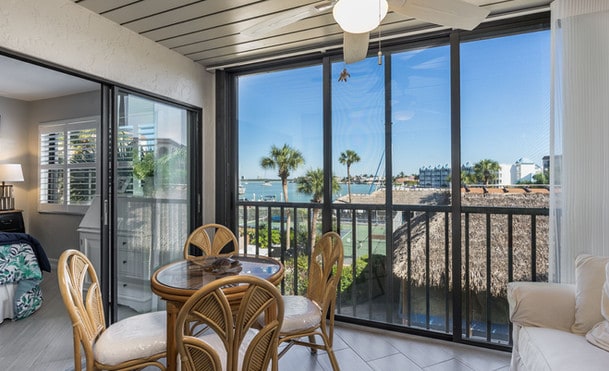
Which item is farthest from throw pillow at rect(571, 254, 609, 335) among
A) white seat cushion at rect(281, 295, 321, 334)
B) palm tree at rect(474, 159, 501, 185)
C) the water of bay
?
the water of bay

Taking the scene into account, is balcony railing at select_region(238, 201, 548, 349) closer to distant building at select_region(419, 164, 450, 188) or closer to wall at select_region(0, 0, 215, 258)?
distant building at select_region(419, 164, 450, 188)

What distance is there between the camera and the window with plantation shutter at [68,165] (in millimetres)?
2232

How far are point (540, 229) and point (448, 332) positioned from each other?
1.06m

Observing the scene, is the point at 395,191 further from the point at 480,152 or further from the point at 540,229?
the point at 540,229

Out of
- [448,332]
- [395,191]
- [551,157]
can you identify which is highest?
[551,157]

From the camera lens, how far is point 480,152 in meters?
2.49

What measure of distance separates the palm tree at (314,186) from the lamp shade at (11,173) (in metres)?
2.04

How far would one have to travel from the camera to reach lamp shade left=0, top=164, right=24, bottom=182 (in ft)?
6.52

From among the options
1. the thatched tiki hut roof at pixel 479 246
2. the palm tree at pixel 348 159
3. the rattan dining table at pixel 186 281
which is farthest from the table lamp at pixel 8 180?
the thatched tiki hut roof at pixel 479 246

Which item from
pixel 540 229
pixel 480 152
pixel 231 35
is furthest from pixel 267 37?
pixel 540 229

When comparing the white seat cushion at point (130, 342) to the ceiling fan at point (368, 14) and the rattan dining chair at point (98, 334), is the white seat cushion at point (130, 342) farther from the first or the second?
the ceiling fan at point (368, 14)

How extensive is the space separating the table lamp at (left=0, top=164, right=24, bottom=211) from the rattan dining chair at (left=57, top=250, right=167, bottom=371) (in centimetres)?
79

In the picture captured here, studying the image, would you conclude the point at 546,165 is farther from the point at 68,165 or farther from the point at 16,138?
the point at 16,138

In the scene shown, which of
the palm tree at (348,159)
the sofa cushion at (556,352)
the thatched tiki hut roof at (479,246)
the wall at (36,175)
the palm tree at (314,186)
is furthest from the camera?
the palm tree at (314,186)
